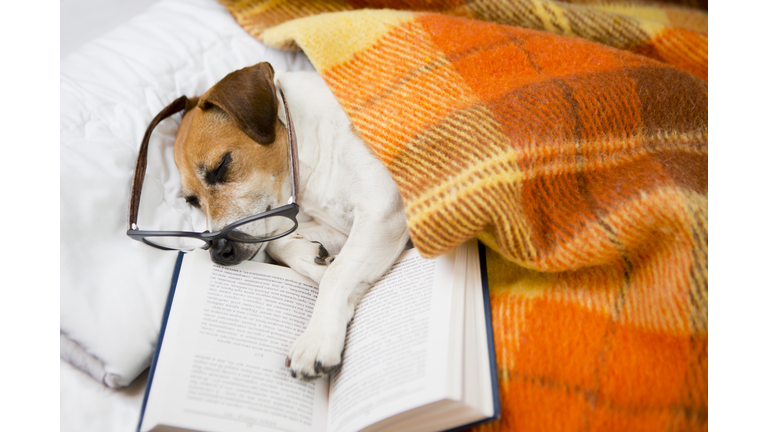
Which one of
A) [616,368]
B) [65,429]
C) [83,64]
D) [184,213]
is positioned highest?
[83,64]

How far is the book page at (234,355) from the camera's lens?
857 mm

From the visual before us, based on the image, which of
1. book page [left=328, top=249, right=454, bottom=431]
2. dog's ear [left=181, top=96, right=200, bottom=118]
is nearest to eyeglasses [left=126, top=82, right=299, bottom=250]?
dog's ear [left=181, top=96, right=200, bottom=118]

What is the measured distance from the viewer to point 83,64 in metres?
1.32

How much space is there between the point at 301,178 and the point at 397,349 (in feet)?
1.97

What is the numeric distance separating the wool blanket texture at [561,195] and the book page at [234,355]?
38 cm

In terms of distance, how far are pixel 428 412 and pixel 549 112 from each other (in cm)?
68

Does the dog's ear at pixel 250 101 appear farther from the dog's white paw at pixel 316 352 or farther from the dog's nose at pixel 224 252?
the dog's white paw at pixel 316 352

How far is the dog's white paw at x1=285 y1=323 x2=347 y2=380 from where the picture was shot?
90cm

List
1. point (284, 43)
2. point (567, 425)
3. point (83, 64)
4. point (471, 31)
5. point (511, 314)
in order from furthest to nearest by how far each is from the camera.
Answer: point (284, 43) → point (83, 64) → point (471, 31) → point (511, 314) → point (567, 425)

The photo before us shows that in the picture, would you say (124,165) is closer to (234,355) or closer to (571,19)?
(234,355)

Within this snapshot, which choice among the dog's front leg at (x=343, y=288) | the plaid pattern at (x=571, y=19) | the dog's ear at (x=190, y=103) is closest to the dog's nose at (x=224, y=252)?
the dog's front leg at (x=343, y=288)


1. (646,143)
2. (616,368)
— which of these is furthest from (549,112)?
(616,368)

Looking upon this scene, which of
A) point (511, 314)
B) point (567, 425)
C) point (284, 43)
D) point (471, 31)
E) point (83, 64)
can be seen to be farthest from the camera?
point (284, 43)

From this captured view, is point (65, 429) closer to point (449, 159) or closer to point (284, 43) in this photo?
point (449, 159)
